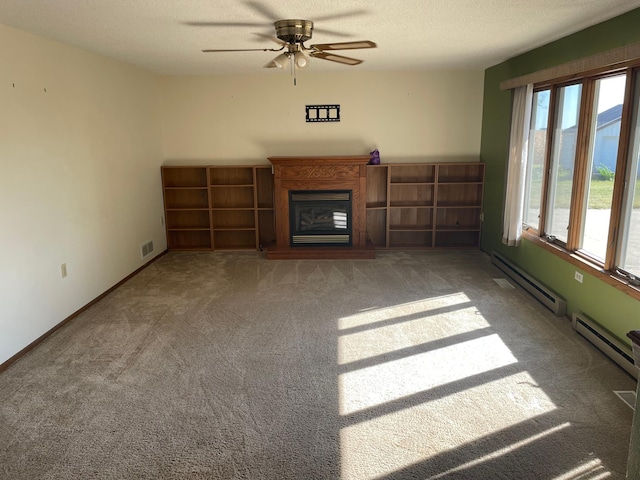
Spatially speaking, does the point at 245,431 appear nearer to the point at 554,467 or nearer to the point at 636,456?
the point at 554,467

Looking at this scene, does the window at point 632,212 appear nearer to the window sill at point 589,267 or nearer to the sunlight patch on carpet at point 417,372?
the window sill at point 589,267

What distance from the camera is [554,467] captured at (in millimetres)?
2252

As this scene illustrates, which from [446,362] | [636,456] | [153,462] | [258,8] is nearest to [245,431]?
[153,462]

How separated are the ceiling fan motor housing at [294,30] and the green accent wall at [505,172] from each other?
2.23 m

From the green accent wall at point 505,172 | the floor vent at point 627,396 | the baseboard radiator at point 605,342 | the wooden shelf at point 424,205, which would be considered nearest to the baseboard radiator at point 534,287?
the green accent wall at point 505,172

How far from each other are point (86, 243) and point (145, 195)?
1.53 m

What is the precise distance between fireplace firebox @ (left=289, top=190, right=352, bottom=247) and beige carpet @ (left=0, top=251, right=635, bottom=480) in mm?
1653

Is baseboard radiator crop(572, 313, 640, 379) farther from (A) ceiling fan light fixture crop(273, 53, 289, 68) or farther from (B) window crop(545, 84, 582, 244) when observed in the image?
(A) ceiling fan light fixture crop(273, 53, 289, 68)

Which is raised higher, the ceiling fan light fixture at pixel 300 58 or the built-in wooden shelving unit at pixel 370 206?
the ceiling fan light fixture at pixel 300 58

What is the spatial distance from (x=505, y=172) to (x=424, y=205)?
1231mm

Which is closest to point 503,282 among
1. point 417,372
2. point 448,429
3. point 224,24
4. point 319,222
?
point 417,372

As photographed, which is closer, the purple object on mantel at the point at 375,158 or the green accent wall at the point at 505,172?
the green accent wall at the point at 505,172

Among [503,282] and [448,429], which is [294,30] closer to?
[448,429]

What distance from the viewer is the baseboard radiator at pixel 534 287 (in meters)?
4.06
